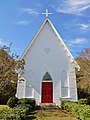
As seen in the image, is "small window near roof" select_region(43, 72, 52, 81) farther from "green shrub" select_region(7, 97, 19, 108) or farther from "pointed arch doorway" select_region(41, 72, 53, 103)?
"green shrub" select_region(7, 97, 19, 108)

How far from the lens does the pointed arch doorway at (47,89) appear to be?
23406 mm

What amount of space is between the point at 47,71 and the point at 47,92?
230 centimetres

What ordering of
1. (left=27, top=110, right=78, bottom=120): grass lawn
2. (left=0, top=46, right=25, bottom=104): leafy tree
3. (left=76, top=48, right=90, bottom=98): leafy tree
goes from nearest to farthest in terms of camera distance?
(left=27, top=110, right=78, bottom=120): grass lawn
(left=0, top=46, right=25, bottom=104): leafy tree
(left=76, top=48, right=90, bottom=98): leafy tree

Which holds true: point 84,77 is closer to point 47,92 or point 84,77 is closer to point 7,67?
point 47,92

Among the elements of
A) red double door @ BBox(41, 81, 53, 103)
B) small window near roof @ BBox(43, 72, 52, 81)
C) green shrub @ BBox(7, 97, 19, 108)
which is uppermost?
small window near roof @ BBox(43, 72, 52, 81)

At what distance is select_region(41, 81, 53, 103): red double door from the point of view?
921 inches

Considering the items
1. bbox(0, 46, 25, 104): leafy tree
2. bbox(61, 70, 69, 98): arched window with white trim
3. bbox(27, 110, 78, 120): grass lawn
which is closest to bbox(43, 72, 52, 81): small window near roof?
bbox(61, 70, 69, 98): arched window with white trim

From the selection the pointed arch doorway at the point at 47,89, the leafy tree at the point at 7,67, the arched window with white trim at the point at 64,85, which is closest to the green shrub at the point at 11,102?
the leafy tree at the point at 7,67

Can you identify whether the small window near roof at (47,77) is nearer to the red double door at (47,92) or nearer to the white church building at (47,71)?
the white church building at (47,71)

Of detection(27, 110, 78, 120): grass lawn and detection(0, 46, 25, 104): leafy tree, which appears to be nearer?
detection(27, 110, 78, 120): grass lawn

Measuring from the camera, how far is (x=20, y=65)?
2102 cm

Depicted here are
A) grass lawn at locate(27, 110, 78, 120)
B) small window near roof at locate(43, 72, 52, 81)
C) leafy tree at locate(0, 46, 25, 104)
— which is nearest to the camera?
grass lawn at locate(27, 110, 78, 120)

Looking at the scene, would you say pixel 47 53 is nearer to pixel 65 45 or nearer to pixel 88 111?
pixel 65 45

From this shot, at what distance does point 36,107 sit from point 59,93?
3.02 meters
